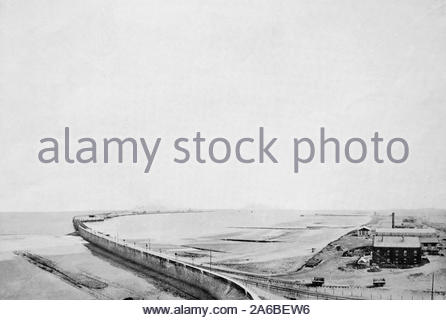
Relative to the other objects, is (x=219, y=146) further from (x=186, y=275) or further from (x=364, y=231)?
(x=364, y=231)

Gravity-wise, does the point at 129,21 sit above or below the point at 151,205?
above

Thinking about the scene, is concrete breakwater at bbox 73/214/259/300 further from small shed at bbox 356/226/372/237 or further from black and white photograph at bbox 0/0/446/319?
small shed at bbox 356/226/372/237

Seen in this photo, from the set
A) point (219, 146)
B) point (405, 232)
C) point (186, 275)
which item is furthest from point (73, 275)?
point (405, 232)

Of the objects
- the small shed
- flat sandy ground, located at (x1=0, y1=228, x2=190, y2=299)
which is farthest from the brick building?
flat sandy ground, located at (x1=0, y1=228, x2=190, y2=299)

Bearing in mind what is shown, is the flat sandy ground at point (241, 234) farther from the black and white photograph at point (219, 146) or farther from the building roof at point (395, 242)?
the building roof at point (395, 242)
